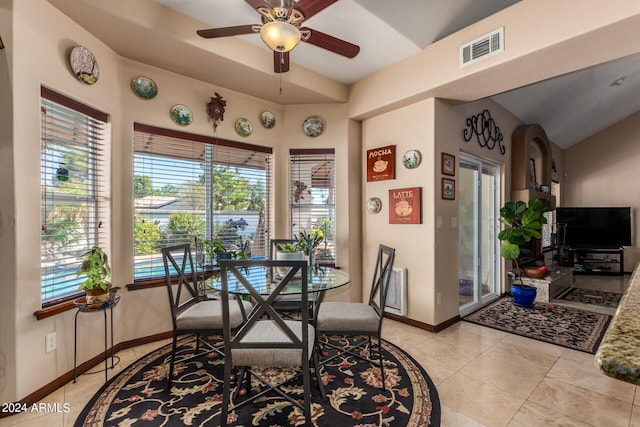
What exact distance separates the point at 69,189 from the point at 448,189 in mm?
3540

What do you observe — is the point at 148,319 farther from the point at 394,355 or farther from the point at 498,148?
the point at 498,148

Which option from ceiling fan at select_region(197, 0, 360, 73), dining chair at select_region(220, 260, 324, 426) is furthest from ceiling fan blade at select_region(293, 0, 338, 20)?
dining chair at select_region(220, 260, 324, 426)

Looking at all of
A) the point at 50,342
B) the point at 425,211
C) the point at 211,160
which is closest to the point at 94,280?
the point at 50,342

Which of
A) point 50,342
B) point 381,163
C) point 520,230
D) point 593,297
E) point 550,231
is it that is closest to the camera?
point 50,342

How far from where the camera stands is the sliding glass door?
3.88 meters

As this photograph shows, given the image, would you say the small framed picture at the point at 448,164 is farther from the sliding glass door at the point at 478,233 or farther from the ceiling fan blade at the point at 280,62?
the ceiling fan blade at the point at 280,62

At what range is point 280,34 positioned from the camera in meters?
1.75

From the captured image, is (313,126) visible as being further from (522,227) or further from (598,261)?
(598,261)

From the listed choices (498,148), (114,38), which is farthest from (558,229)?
(114,38)

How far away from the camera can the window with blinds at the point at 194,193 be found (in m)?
2.91

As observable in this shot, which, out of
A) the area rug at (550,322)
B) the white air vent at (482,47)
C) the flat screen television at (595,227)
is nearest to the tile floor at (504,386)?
the area rug at (550,322)

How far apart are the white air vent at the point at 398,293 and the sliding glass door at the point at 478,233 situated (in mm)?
843

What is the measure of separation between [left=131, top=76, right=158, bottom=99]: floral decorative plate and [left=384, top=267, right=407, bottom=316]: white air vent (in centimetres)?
311

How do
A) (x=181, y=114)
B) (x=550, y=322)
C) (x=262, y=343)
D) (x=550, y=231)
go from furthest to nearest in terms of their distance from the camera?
(x=550, y=231) < (x=550, y=322) < (x=181, y=114) < (x=262, y=343)
